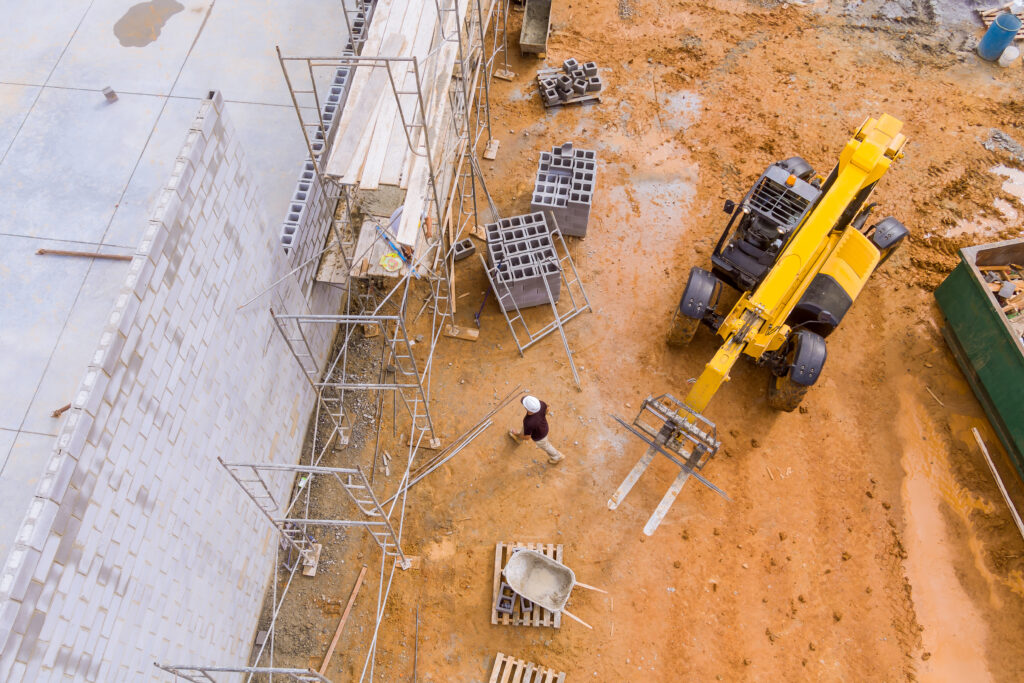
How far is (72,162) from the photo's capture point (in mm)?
11141

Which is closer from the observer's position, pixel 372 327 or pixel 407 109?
pixel 407 109

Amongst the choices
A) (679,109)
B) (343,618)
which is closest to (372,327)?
(343,618)

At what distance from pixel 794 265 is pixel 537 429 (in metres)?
4.39

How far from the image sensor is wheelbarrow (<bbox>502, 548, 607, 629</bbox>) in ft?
30.8

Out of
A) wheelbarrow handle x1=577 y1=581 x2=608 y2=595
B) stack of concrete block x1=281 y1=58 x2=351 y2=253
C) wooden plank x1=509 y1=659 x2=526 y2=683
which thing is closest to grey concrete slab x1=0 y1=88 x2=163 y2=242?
stack of concrete block x1=281 y1=58 x2=351 y2=253

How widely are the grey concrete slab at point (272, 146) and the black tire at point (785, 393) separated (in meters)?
8.42

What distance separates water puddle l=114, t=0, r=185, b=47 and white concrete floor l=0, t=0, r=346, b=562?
0.13ft

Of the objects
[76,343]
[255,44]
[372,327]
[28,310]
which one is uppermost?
[255,44]

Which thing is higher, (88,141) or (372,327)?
(88,141)

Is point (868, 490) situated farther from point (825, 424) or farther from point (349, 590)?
point (349, 590)

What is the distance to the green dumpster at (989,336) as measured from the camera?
34.2 ft

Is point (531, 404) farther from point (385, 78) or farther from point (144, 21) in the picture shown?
point (144, 21)

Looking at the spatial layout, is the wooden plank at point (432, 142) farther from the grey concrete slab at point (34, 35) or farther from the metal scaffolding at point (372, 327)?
the grey concrete slab at point (34, 35)

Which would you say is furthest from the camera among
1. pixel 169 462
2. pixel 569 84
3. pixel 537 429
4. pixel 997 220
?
pixel 569 84
